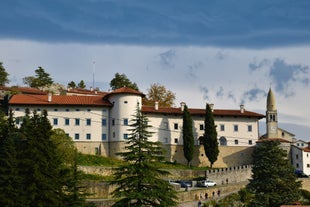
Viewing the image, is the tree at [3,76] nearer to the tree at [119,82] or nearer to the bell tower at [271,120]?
the tree at [119,82]

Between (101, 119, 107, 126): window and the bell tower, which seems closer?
(101, 119, 107, 126): window

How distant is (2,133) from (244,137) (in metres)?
39.7

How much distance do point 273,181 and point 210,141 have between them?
29.4m

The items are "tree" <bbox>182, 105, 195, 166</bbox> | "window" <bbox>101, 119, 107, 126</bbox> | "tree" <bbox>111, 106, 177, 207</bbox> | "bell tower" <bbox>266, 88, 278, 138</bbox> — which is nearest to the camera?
"tree" <bbox>111, 106, 177, 207</bbox>

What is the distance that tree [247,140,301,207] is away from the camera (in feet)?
136

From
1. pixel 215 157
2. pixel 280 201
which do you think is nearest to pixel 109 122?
pixel 215 157

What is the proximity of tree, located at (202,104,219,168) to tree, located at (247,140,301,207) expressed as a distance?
2708 cm

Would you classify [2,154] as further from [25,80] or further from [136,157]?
[25,80]

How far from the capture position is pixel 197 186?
60.6 metres

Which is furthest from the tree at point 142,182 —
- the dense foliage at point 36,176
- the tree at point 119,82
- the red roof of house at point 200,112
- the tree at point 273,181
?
the tree at point 119,82

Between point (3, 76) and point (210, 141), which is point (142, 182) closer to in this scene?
point (210, 141)

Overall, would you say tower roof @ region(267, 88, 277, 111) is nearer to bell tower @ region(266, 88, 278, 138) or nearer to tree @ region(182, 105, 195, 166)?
bell tower @ region(266, 88, 278, 138)

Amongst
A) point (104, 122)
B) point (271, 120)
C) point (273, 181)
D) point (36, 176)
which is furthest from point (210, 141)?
point (36, 176)

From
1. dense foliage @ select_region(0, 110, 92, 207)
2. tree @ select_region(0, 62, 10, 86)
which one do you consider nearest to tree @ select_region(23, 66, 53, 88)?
tree @ select_region(0, 62, 10, 86)
